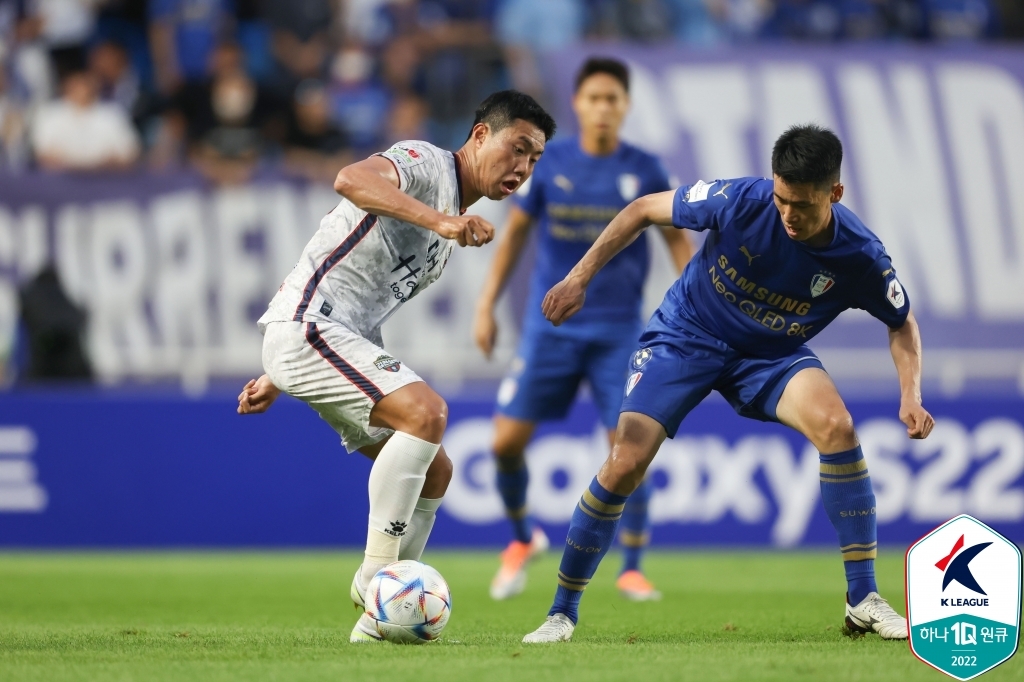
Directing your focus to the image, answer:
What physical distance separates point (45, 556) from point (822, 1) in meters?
10.00

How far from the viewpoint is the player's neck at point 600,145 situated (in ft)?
26.4

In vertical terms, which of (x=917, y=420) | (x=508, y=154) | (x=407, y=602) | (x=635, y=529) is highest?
(x=508, y=154)

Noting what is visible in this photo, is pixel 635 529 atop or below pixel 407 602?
below

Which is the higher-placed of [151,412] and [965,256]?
[965,256]

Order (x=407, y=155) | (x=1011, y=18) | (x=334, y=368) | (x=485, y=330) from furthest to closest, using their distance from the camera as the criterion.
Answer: (x=1011, y=18), (x=485, y=330), (x=407, y=155), (x=334, y=368)

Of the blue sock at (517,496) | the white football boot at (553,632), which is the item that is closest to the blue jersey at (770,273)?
the white football boot at (553,632)

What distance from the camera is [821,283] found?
560 centimetres

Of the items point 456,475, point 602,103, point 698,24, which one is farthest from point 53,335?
point 698,24

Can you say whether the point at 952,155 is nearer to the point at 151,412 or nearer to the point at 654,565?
the point at 654,565

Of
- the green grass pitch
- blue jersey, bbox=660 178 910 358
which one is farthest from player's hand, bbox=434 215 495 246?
the green grass pitch

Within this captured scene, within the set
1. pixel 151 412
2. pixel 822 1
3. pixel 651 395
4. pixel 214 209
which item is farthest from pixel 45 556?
pixel 822 1

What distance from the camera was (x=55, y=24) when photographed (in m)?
13.9

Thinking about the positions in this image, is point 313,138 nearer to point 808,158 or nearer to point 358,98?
point 358,98

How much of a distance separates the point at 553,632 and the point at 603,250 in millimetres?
1598
